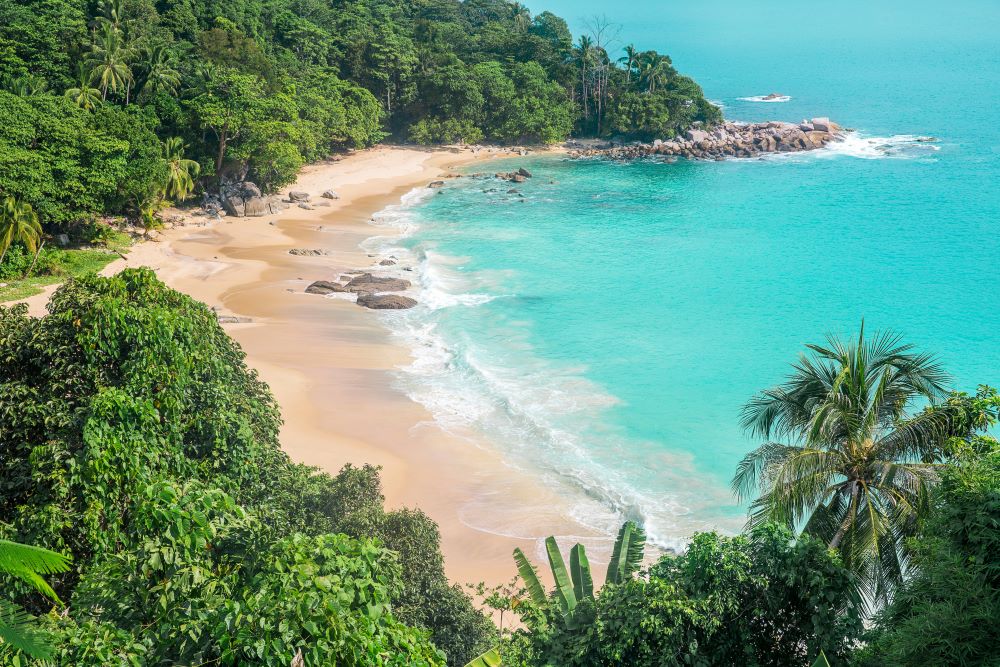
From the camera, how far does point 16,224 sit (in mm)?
34875

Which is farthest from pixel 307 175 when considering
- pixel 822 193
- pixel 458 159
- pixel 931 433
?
pixel 931 433

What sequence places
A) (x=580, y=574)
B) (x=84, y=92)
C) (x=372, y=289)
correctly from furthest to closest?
(x=84, y=92) < (x=372, y=289) < (x=580, y=574)

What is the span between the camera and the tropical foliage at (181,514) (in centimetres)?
877

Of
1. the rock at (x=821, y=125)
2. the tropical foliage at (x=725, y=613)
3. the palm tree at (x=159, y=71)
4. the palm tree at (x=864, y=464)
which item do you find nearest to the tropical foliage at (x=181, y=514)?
the tropical foliage at (x=725, y=613)

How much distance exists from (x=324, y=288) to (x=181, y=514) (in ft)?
104

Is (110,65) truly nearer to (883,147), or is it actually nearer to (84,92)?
(84,92)

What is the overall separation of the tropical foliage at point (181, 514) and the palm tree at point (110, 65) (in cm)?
4160

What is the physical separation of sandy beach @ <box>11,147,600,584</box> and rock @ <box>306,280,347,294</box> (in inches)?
27.3

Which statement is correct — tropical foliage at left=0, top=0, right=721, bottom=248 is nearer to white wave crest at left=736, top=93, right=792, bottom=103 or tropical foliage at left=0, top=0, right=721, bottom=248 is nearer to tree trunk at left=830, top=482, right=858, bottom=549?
white wave crest at left=736, top=93, right=792, bottom=103

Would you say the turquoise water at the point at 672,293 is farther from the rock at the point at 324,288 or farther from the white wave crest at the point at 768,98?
the white wave crest at the point at 768,98

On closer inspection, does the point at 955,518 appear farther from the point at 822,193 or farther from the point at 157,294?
the point at 822,193

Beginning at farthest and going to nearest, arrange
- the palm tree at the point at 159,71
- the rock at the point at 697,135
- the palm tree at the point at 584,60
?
the palm tree at the point at 584,60 → the rock at the point at 697,135 → the palm tree at the point at 159,71

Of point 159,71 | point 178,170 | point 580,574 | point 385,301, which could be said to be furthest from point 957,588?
point 159,71

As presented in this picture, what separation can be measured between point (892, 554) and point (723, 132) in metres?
77.6
